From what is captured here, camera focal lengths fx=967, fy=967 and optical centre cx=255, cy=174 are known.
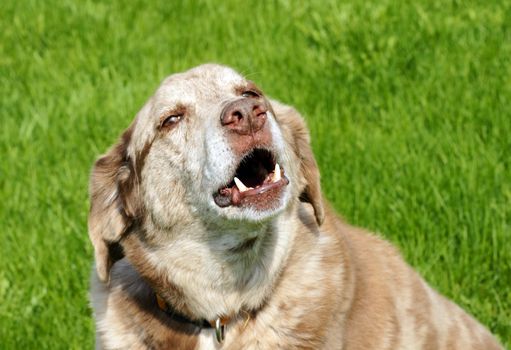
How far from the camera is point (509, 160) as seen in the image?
Answer: 18.6 ft

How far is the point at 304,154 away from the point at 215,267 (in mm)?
658

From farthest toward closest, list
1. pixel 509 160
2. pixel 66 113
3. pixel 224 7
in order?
1. pixel 224 7
2. pixel 66 113
3. pixel 509 160

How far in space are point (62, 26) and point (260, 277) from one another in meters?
4.59

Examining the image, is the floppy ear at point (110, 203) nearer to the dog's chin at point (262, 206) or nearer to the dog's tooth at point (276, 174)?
the dog's chin at point (262, 206)

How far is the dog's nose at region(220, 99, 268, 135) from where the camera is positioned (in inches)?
147

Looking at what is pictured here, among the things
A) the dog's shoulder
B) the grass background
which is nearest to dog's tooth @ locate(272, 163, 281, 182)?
the dog's shoulder

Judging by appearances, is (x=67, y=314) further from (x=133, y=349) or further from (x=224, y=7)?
(x=224, y=7)

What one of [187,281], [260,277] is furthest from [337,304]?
[187,281]

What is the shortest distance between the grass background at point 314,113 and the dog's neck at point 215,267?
3.83 ft

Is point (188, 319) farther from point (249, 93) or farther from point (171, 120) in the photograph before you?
point (249, 93)

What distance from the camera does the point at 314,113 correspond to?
6477 mm

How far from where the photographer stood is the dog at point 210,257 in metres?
4.06

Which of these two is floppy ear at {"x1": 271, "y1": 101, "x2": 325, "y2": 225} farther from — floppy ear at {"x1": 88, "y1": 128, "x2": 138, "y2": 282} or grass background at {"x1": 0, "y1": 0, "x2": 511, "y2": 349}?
grass background at {"x1": 0, "y1": 0, "x2": 511, "y2": 349}

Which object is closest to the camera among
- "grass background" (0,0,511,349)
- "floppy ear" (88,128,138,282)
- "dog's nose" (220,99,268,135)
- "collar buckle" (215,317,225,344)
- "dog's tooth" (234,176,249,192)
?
"dog's nose" (220,99,268,135)
